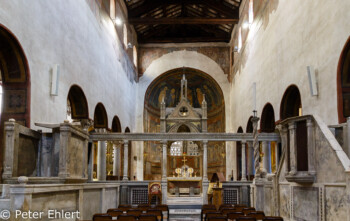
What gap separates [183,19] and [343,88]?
18.7 meters

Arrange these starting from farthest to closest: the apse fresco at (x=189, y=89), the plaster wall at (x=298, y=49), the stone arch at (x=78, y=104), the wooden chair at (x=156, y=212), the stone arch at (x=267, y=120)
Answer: the apse fresco at (x=189, y=89), the stone arch at (x=267, y=120), the stone arch at (x=78, y=104), the plaster wall at (x=298, y=49), the wooden chair at (x=156, y=212)

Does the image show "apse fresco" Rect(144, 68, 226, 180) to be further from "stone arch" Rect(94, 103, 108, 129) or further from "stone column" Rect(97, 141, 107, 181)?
"stone arch" Rect(94, 103, 108, 129)

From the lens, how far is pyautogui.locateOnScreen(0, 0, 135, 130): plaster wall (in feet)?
39.2

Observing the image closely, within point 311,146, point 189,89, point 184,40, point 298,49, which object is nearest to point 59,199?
point 311,146

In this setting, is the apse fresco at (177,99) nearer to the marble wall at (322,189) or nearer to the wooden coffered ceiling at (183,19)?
the wooden coffered ceiling at (183,19)

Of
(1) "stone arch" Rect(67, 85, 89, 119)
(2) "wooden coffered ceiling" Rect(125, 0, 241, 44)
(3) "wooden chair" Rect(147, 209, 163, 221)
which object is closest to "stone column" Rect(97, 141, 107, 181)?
(1) "stone arch" Rect(67, 85, 89, 119)

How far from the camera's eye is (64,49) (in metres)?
15.0

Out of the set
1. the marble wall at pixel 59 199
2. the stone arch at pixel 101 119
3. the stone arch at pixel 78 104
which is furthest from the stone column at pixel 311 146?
the stone arch at pixel 101 119

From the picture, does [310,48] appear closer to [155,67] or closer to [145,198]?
[145,198]

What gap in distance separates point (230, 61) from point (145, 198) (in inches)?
737

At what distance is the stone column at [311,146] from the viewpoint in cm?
785

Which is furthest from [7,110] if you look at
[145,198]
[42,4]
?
[145,198]

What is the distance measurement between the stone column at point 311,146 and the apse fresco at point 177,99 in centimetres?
2407

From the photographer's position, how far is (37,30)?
41.3 ft
